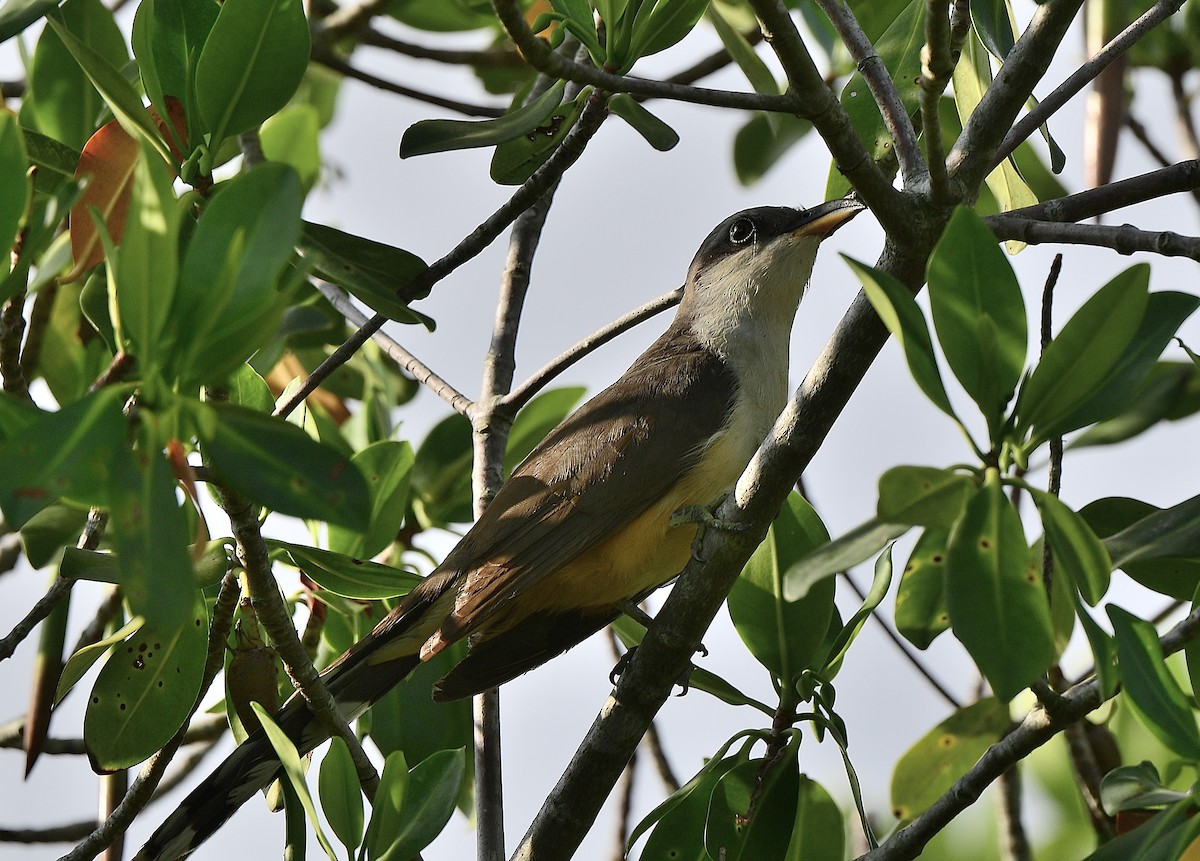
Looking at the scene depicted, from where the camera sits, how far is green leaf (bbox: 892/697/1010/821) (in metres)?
3.40

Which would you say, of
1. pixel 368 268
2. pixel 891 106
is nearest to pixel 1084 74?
pixel 891 106

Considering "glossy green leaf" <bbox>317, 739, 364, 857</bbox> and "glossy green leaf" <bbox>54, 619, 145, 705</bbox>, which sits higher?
"glossy green leaf" <bbox>54, 619, 145, 705</bbox>

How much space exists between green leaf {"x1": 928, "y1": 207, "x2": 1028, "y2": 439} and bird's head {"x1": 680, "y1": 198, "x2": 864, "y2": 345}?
2.56 metres

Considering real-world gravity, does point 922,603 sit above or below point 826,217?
below

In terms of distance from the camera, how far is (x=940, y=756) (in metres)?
3.44

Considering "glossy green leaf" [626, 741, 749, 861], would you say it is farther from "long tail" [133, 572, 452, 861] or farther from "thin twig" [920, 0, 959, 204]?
"thin twig" [920, 0, 959, 204]

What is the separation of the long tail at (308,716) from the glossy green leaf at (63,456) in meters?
1.77

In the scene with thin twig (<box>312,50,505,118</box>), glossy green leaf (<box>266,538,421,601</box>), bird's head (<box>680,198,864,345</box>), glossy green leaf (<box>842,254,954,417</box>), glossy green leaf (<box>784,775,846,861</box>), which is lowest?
glossy green leaf (<box>784,775,846,861</box>)

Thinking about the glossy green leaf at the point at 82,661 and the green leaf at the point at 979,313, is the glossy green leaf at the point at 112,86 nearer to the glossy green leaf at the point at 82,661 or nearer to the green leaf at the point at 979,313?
the glossy green leaf at the point at 82,661

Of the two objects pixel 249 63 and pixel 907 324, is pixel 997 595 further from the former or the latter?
pixel 249 63

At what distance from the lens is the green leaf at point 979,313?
2082 millimetres

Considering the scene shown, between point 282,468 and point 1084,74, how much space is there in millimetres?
2061

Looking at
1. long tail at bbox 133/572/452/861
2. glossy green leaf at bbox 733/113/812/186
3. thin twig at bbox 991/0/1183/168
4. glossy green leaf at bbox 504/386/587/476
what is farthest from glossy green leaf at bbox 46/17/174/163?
glossy green leaf at bbox 733/113/812/186

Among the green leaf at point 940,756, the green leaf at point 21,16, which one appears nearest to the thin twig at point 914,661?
the green leaf at point 940,756
